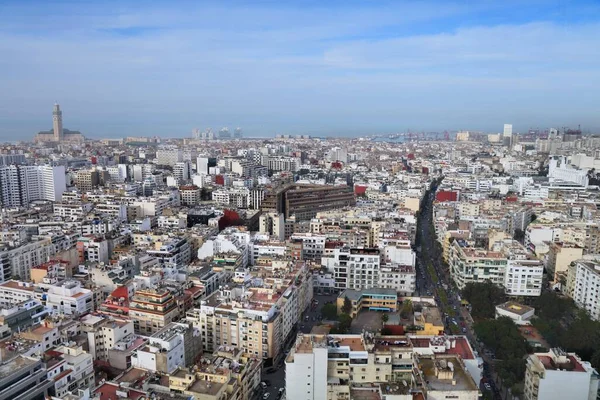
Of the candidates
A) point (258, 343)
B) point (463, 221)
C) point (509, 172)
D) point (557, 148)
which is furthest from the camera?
point (557, 148)

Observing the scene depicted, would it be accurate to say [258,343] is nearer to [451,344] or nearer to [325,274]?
[451,344]

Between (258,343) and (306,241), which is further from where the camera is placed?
(306,241)

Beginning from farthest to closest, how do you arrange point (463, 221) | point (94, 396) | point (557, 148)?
1. point (557, 148)
2. point (463, 221)
3. point (94, 396)

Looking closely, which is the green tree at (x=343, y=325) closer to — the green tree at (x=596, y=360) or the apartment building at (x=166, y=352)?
the apartment building at (x=166, y=352)

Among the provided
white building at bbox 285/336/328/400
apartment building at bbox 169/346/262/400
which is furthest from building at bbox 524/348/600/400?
apartment building at bbox 169/346/262/400

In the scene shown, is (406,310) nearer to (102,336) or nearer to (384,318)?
(384,318)

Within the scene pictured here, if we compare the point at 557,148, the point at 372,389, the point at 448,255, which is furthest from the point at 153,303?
the point at 557,148

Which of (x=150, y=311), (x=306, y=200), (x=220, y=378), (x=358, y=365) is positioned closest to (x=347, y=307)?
(x=358, y=365)
